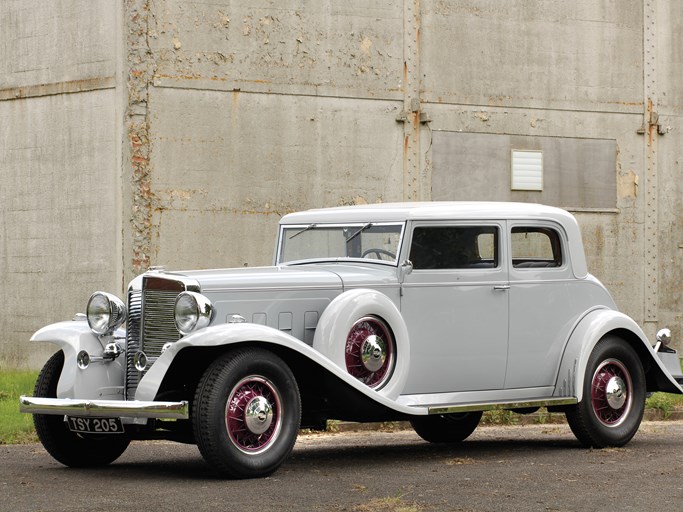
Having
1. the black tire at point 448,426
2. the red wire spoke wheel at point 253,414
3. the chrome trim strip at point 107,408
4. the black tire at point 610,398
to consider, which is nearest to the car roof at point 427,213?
the black tire at point 610,398

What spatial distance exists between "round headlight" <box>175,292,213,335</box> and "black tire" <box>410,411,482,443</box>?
292 cm

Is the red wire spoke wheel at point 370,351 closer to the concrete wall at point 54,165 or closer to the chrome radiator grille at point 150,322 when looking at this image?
the chrome radiator grille at point 150,322

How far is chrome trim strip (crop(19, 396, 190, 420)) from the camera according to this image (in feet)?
23.7

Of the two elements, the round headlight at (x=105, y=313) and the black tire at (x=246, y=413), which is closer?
the black tire at (x=246, y=413)

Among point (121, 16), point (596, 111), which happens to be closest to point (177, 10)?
point (121, 16)

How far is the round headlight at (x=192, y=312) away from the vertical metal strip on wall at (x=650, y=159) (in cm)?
929

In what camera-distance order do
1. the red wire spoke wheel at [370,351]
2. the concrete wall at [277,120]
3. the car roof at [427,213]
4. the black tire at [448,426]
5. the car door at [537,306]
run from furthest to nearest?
the concrete wall at [277,120], the black tire at [448,426], the car door at [537,306], the car roof at [427,213], the red wire spoke wheel at [370,351]

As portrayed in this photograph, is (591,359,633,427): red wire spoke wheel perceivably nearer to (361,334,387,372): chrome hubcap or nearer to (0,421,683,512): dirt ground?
(0,421,683,512): dirt ground

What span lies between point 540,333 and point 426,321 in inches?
41.0

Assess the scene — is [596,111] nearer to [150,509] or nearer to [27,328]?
[27,328]

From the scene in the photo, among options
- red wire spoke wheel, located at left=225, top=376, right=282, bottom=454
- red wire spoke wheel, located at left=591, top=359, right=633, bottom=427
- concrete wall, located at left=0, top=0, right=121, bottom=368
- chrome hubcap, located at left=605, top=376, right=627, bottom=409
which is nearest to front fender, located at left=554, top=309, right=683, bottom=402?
red wire spoke wheel, located at left=591, top=359, right=633, bottom=427

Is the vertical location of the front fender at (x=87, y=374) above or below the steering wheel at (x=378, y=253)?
below

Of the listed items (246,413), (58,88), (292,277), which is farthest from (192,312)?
(58,88)

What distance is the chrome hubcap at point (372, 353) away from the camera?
823 centimetres
